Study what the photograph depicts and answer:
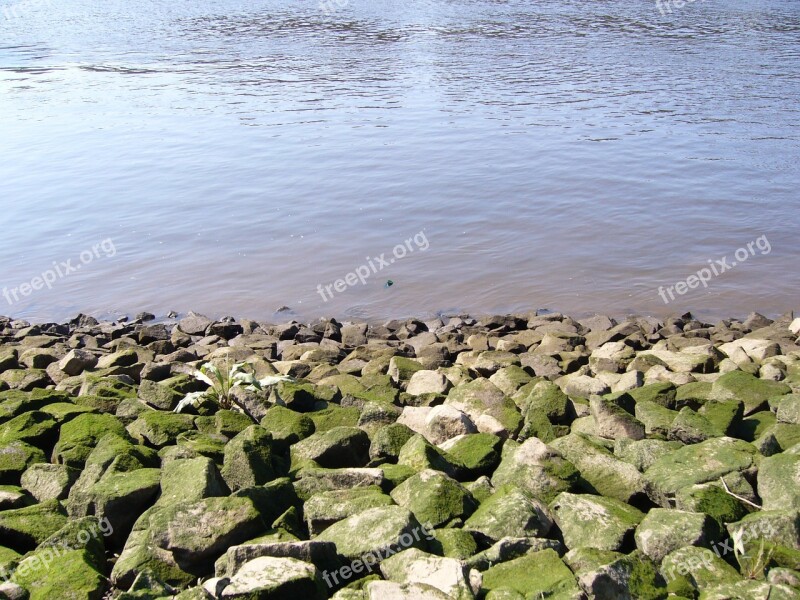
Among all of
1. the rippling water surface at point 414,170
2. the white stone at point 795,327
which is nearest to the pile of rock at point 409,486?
the white stone at point 795,327

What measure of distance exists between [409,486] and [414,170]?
13.0 metres

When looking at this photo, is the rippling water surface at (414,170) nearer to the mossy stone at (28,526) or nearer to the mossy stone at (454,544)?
the mossy stone at (28,526)

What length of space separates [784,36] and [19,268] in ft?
86.6

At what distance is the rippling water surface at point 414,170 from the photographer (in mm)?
12320

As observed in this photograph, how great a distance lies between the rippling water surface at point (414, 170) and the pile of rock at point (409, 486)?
4028 millimetres

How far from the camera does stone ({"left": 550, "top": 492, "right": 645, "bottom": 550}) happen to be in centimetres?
451

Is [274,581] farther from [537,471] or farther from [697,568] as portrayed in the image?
[697,568]

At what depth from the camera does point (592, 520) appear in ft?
15.2

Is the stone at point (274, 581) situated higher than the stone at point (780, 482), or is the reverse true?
the stone at point (274, 581)

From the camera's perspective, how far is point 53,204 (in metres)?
16.3

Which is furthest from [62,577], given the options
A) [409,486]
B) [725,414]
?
[725,414]

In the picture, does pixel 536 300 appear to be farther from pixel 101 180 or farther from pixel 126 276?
pixel 101 180

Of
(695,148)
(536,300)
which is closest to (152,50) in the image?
(695,148)

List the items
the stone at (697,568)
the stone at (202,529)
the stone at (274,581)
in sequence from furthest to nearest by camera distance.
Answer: the stone at (202,529) < the stone at (697,568) < the stone at (274,581)
